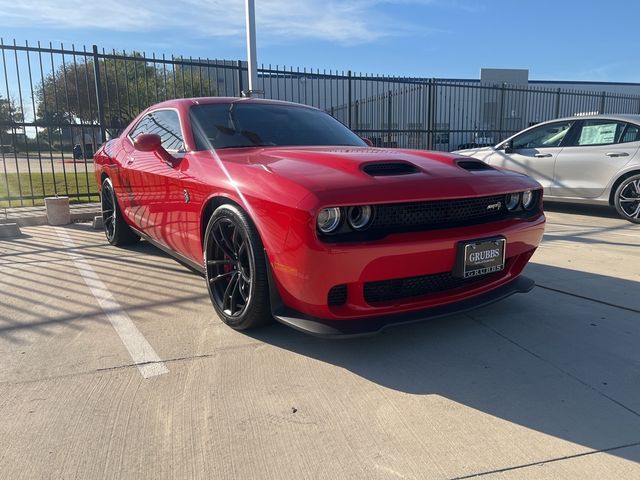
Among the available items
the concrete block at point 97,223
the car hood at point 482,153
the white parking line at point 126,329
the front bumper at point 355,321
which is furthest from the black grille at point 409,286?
the car hood at point 482,153

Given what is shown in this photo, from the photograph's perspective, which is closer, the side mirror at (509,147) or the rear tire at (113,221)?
the rear tire at (113,221)

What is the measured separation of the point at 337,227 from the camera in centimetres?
251

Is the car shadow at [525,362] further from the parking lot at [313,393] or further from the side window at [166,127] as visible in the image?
the side window at [166,127]

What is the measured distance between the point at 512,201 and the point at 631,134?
16.4 ft

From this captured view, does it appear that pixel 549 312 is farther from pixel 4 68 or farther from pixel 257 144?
pixel 4 68

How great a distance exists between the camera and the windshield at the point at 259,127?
3695 mm

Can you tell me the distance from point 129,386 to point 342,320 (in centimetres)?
113

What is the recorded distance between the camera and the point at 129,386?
8.16 ft

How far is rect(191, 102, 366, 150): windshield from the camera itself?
3.70 metres

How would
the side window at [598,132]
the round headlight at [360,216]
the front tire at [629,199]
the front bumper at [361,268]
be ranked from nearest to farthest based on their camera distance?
the front bumper at [361,268] → the round headlight at [360,216] → the front tire at [629,199] → the side window at [598,132]

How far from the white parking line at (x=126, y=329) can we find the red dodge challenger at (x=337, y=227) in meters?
0.52

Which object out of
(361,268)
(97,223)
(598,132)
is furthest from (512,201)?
(97,223)

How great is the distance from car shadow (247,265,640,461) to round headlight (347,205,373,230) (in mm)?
769

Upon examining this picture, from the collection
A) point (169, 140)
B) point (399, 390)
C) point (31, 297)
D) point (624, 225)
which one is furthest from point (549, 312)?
point (624, 225)
